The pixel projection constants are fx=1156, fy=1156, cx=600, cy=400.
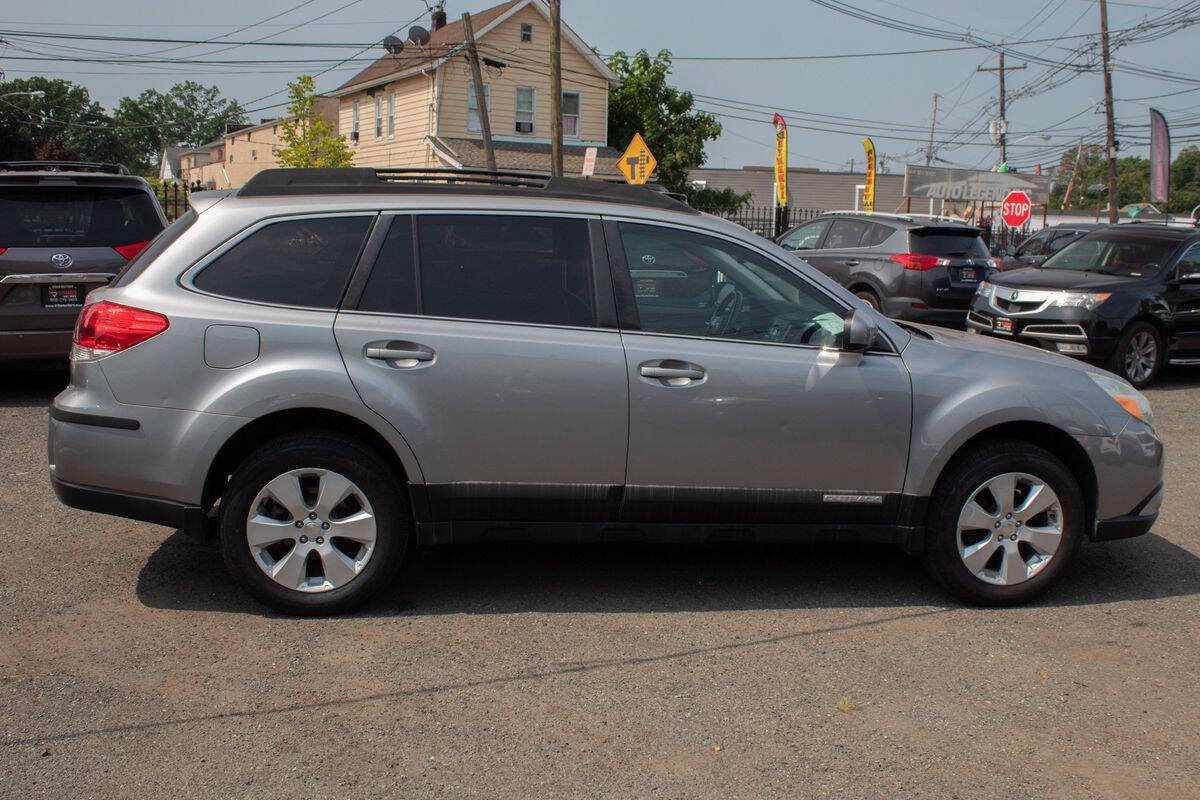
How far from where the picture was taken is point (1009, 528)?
5211mm

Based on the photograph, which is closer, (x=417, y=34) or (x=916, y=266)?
(x=916, y=266)

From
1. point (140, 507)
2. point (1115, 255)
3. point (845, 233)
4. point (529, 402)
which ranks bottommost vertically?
point (140, 507)

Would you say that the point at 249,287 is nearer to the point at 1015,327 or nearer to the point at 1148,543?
the point at 1148,543

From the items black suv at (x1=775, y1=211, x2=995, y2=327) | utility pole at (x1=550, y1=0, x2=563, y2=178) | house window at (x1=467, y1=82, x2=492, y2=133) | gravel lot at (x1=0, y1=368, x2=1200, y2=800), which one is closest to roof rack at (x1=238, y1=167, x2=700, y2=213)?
gravel lot at (x1=0, y1=368, x2=1200, y2=800)

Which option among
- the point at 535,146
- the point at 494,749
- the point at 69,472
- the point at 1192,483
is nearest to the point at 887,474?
the point at 494,749

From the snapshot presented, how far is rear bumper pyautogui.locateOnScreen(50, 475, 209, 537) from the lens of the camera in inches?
190

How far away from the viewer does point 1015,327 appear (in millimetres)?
12570

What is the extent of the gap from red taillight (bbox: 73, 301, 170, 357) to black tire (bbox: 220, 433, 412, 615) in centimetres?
67

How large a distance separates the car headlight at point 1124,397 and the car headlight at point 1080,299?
23.4 ft

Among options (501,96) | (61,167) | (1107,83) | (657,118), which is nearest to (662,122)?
(657,118)

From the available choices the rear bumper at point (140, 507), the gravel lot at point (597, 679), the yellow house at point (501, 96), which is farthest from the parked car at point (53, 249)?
the yellow house at point (501, 96)

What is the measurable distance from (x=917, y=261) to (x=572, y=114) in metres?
24.0

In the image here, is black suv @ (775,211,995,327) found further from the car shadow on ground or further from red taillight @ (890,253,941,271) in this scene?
the car shadow on ground

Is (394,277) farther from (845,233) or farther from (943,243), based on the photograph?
(845,233)
